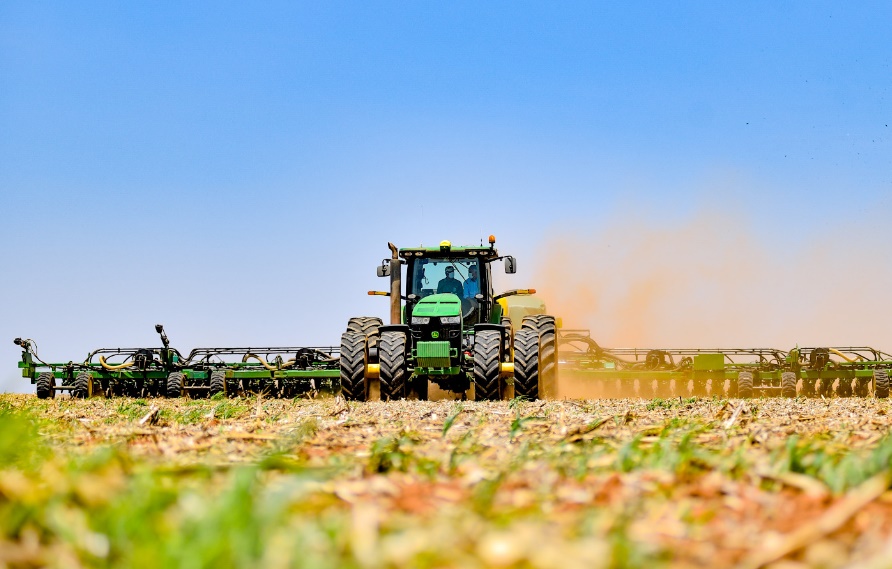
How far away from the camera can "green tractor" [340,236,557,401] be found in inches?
600

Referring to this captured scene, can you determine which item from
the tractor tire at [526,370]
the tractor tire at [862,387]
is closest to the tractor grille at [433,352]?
the tractor tire at [526,370]

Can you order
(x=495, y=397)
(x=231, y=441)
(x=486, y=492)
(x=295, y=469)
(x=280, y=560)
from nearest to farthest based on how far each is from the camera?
(x=280, y=560)
(x=486, y=492)
(x=295, y=469)
(x=231, y=441)
(x=495, y=397)

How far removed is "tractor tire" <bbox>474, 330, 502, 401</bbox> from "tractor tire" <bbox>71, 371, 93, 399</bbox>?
1312 cm

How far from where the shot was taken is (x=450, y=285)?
17.2m

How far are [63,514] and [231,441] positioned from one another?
3.08 metres

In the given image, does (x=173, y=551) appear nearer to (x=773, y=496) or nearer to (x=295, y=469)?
(x=295, y=469)

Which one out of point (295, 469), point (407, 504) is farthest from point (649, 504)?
point (295, 469)

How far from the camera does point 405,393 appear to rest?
15.9 meters

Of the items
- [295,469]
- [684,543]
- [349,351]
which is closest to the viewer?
[684,543]

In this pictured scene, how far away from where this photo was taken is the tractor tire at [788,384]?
76.6 ft

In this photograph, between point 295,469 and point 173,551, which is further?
point 295,469

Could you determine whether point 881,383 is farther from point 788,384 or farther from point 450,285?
point 450,285

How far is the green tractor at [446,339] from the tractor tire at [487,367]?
17mm

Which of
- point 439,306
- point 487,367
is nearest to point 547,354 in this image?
point 487,367
